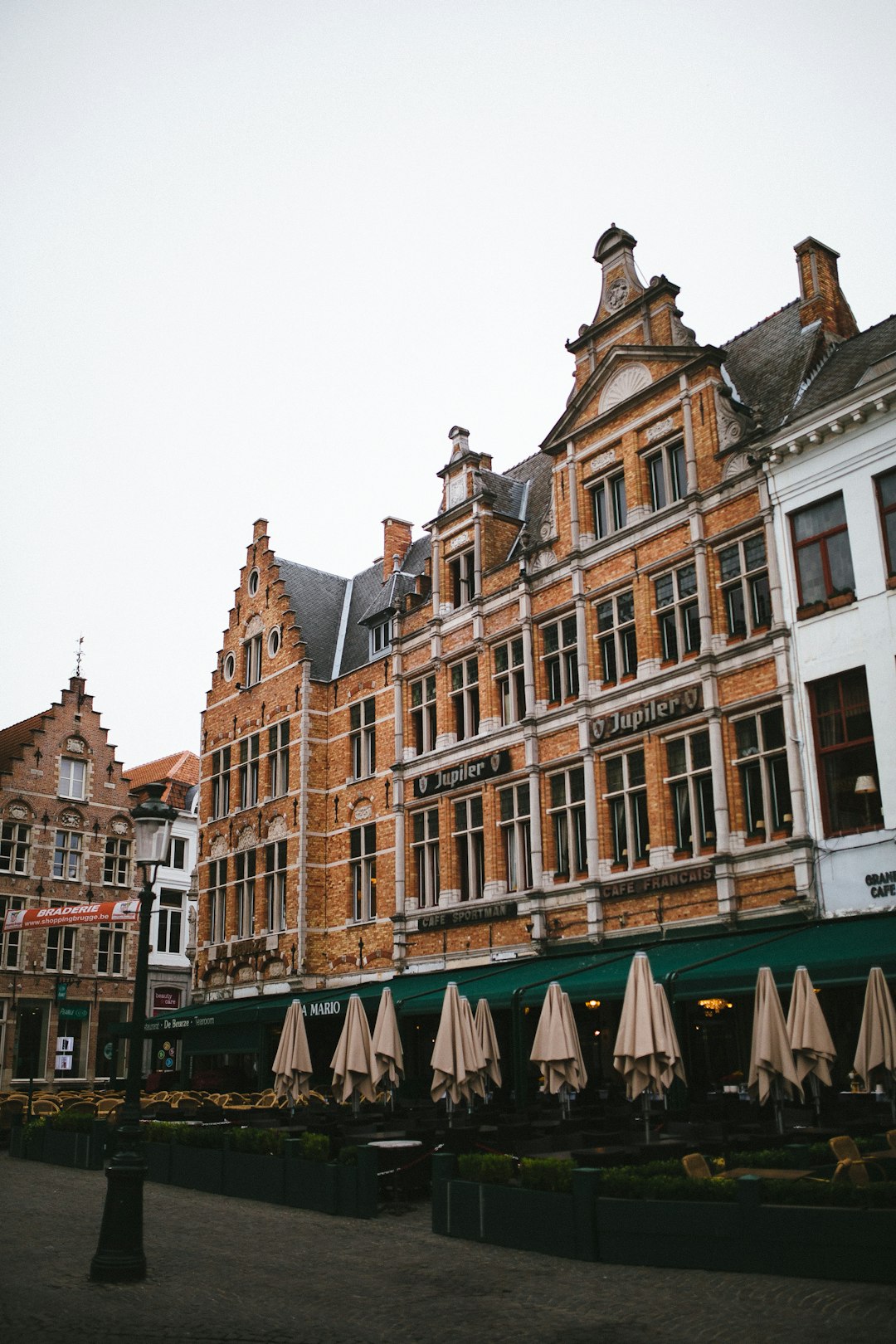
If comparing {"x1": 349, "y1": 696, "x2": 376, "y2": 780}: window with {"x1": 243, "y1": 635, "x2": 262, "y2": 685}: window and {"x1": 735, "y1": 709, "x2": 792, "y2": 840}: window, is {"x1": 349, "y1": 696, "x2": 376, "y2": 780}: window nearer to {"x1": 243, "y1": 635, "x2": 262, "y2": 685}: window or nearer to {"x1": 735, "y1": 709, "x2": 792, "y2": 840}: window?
{"x1": 243, "y1": 635, "x2": 262, "y2": 685}: window

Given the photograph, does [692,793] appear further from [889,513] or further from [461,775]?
[461,775]

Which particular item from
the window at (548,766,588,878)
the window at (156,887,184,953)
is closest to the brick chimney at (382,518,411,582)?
the window at (548,766,588,878)

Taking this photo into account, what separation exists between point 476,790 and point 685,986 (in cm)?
912

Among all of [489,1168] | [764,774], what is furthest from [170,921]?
[489,1168]

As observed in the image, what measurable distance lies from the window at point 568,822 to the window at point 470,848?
219 centimetres

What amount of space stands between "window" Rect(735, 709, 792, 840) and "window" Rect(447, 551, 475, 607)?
333 inches

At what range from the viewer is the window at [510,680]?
940 inches

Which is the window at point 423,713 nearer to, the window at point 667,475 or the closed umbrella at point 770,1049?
the window at point 667,475

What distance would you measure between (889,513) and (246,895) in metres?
19.7

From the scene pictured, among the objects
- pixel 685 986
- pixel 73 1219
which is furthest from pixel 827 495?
pixel 73 1219

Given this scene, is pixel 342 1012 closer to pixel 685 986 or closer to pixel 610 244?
pixel 685 986

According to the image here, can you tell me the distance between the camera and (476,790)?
2442 centimetres

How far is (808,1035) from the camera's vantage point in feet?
41.8

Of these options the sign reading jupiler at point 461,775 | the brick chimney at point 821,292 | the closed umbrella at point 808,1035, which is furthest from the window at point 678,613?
the closed umbrella at point 808,1035
